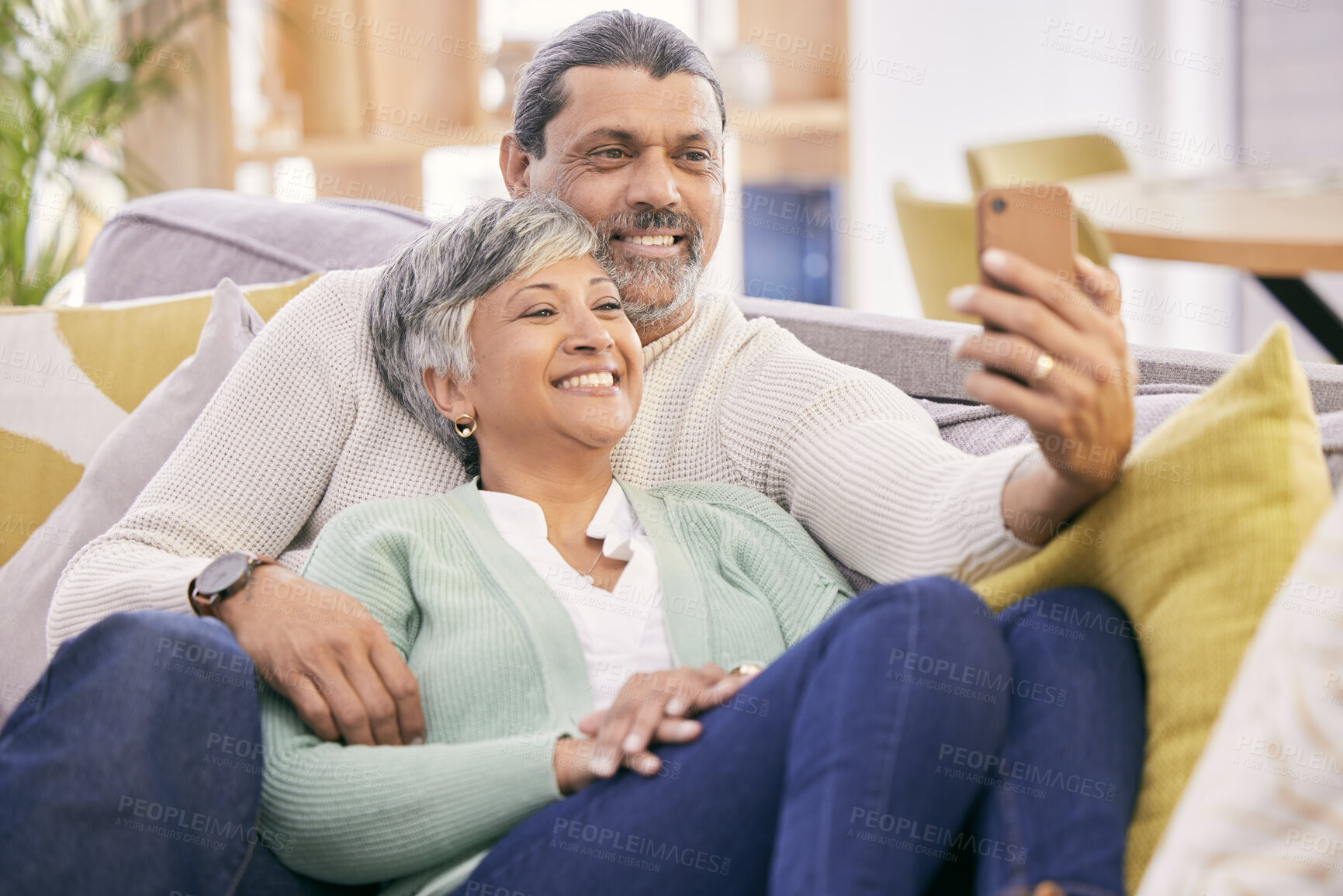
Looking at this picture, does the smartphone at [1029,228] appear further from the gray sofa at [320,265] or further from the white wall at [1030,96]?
the white wall at [1030,96]

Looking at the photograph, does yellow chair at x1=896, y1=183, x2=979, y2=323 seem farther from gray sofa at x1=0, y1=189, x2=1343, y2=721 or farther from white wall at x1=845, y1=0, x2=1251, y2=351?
white wall at x1=845, y1=0, x2=1251, y2=351

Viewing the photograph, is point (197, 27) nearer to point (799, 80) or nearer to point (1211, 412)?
point (799, 80)

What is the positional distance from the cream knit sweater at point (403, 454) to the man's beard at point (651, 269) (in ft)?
0.20

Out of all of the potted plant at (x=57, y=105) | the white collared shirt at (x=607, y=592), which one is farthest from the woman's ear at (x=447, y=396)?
the potted plant at (x=57, y=105)

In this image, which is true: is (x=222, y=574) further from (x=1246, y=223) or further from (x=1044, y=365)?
(x=1246, y=223)

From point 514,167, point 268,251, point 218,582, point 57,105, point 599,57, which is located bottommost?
point 218,582

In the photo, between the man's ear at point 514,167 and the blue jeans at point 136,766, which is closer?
the blue jeans at point 136,766

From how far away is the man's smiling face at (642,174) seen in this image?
157 centimetres

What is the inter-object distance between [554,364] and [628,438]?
23cm

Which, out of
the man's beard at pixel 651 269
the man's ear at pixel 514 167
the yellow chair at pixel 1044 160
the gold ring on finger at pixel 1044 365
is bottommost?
the gold ring on finger at pixel 1044 365

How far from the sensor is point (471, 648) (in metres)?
1.19

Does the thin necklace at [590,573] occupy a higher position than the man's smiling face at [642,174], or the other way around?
the man's smiling face at [642,174]

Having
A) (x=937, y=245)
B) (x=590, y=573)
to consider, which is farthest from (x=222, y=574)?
(x=937, y=245)

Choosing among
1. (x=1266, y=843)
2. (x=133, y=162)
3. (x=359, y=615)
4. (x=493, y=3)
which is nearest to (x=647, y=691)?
(x=359, y=615)
